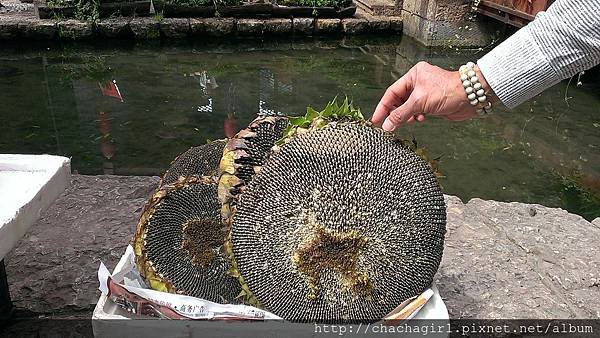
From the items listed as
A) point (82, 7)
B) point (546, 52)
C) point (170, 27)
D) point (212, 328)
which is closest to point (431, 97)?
point (546, 52)

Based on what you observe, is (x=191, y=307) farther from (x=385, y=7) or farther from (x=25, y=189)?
(x=385, y=7)

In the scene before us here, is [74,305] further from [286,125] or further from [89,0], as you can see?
[89,0]

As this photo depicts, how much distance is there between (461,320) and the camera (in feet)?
7.09

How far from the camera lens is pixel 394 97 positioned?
75.3 inches

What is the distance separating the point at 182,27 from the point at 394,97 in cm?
934

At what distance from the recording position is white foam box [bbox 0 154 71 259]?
5.29 ft

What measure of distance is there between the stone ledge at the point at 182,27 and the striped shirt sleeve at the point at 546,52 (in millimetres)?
9500

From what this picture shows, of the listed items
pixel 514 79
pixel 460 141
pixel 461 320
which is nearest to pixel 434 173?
pixel 514 79

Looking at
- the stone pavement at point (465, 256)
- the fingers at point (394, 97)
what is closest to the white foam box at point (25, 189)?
the stone pavement at point (465, 256)

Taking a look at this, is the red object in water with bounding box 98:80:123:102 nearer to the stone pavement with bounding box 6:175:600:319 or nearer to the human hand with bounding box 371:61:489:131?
the stone pavement with bounding box 6:175:600:319

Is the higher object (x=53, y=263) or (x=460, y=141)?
(x=53, y=263)

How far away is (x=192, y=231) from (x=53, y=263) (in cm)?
96

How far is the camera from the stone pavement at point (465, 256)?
2.25 metres

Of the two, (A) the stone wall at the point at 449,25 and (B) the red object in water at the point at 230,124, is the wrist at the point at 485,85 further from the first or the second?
(A) the stone wall at the point at 449,25
